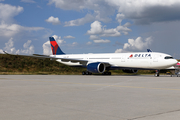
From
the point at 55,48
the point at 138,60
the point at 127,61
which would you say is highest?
the point at 55,48

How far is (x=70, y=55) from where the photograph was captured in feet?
130

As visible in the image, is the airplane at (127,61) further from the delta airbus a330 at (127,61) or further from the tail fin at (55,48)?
the tail fin at (55,48)

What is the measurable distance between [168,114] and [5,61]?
188 ft

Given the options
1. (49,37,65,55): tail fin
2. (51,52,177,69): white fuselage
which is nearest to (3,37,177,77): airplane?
(51,52,177,69): white fuselage

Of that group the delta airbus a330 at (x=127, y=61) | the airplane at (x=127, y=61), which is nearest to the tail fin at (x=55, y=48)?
the airplane at (x=127, y=61)

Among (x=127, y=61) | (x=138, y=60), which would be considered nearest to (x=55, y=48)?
(x=127, y=61)

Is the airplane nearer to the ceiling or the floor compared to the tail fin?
nearer to the floor

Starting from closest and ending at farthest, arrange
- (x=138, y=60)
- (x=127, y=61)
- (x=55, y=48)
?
(x=138, y=60) < (x=127, y=61) < (x=55, y=48)

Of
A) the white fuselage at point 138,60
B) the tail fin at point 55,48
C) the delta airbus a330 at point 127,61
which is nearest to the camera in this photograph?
the white fuselage at point 138,60

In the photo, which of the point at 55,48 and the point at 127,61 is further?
the point at 55,48

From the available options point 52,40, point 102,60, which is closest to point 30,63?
point 52,40

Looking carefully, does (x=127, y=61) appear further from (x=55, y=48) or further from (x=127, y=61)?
(x=55, y=48)

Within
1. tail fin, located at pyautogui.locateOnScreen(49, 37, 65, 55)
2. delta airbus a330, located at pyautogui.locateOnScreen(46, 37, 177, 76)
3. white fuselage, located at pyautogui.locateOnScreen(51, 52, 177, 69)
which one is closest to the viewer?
white fuselage, located at pyautogui.locateOnScreen(51, 52, 177, 69)

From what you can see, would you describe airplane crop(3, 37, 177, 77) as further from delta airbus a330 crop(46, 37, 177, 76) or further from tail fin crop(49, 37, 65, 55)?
tail fin crop(49, 37, 65, 55)
